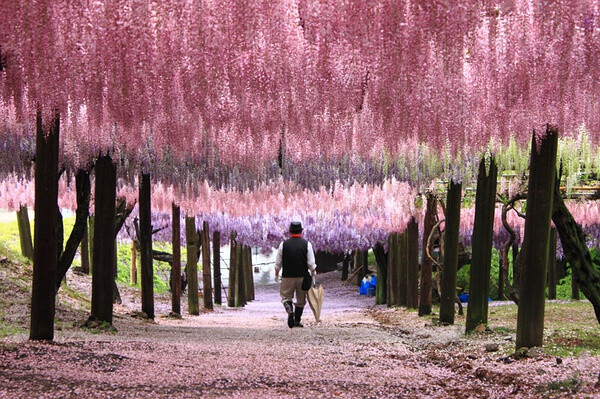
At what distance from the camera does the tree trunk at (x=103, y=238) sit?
9700mm

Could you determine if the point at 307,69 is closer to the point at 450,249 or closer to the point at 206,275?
the point at 450,249

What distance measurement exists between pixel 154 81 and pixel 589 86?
351cm

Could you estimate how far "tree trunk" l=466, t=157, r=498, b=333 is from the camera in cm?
919

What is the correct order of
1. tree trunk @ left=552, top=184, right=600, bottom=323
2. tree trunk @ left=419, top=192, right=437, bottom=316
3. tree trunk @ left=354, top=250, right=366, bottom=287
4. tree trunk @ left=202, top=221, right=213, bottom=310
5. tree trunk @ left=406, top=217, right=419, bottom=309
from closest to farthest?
tree trunk @ left=552, top=184, right=600, bottom=323, tree trunk @ left=419, top=192, right=437, bottom=316, tree trunk @ left=406, top=217, right=419, bottom=309, tree trunk @ left=202, top=221, right=213, bottom=310, tree trunk @ left=354, top=250, right=366, bottom=287

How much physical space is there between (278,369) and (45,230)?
2362 millimetres

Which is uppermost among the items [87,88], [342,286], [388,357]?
[87,88]

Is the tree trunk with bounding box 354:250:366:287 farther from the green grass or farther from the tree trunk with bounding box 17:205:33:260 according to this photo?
the tree trunk with bounding box 17:205:33:260

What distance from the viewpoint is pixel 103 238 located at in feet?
32.0

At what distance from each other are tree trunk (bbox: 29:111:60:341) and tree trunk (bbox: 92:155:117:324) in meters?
2.78

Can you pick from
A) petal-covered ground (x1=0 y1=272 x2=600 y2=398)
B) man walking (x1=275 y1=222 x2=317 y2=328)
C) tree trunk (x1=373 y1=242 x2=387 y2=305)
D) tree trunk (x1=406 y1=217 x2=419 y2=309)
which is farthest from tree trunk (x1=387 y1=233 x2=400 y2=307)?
petal-covered ground (x1=0 y1=272 x2=600 y2=398)

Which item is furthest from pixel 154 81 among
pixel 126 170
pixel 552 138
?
pixel 126 170

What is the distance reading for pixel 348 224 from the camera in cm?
2469

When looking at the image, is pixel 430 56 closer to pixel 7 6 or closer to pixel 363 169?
pixel 7 6

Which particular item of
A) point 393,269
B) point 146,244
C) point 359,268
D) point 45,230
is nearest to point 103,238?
point 45,230
